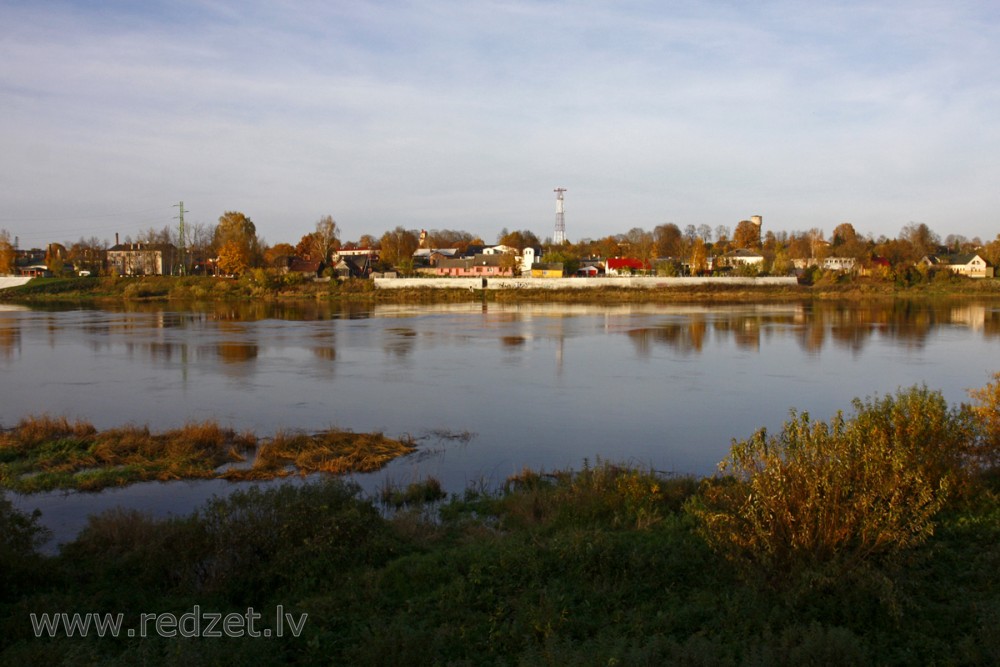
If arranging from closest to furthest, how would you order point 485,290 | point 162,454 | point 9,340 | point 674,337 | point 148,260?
point 162,454
point 9,340
point 674,337
point 485,290
point 148,260

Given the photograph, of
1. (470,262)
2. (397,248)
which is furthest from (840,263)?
(397,248)

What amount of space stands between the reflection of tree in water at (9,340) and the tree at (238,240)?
1206 inches

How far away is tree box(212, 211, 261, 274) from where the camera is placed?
64.8 metres

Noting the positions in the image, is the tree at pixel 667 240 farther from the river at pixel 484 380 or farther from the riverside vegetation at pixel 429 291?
the river at pixel 484 380

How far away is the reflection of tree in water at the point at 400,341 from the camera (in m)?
23.8

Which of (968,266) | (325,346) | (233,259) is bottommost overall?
(325,346)

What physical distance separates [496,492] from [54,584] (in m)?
4.74

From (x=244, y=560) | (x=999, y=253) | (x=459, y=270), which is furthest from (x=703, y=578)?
(x=999, y=253)

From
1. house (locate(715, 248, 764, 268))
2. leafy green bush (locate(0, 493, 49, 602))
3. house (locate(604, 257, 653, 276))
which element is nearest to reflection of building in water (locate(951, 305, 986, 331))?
house (locate(604, 257, 653, 276))

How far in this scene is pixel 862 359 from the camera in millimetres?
21047

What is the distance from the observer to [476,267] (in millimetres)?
73125

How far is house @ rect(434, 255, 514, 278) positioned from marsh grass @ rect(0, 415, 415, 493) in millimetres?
57361

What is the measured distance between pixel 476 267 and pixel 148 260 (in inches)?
1276

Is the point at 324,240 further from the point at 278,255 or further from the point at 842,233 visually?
the point at 842,233
